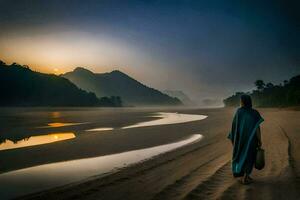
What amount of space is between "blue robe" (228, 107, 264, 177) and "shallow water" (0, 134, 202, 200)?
443 centimetres

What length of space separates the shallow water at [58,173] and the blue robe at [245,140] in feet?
14.5

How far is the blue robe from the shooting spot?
757 cm

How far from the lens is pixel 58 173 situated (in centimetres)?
1018

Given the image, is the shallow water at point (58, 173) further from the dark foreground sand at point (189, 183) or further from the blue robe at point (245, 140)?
the blue robe at point (245, 140)

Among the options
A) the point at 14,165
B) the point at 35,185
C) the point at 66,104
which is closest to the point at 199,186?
the point at 35,185

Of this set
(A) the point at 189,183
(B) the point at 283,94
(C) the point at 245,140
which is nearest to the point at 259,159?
(C) the point at 245,140

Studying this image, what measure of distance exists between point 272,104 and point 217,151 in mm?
111591

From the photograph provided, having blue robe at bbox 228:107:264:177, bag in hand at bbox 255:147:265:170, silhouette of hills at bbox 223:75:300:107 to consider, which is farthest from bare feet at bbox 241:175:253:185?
silhouette of hills at bbox 223:75:300:107

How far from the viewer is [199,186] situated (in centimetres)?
721

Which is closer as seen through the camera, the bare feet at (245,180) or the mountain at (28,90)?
the bare feet at (245,180)

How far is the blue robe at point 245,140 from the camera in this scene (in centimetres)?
757

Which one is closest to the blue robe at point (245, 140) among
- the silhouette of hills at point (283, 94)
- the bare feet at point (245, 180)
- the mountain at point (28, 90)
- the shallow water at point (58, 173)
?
the bare feet at point (245, 180)

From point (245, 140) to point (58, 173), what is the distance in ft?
20.3

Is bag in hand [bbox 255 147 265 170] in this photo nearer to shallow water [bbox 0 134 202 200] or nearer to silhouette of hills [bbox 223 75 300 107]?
shallow water [bbox 0 134 202 200]
